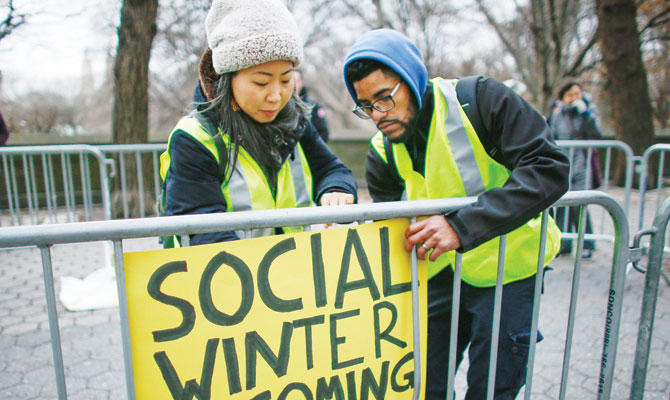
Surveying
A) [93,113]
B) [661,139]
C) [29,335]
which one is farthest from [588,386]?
[93,113]

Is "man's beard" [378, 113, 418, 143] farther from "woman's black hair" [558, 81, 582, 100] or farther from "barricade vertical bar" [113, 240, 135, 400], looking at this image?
Result: "woman's black hair" [558, 81, 582, 100]

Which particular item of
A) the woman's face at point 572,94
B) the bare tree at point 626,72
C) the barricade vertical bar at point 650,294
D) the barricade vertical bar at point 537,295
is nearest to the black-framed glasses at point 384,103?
the barricade vertical bar at point 537,295

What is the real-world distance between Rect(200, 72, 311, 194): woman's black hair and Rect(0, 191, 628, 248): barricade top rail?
0.41 metres

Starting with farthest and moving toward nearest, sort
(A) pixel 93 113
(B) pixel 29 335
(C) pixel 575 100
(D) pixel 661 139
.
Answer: (A) pixel 93 113
(D) pixel 661 139
(C) pixel 575 100
(B) pixel 29 335

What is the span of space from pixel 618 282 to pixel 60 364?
1.91 meters

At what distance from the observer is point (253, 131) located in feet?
5.37

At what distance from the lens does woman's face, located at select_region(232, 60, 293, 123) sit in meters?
1.54

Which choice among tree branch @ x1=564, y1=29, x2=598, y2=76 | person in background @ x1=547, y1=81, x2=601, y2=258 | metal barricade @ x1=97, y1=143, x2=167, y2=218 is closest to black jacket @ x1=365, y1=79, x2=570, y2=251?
metal barricade @ x1=97, y1=143, x2=167, y2=218

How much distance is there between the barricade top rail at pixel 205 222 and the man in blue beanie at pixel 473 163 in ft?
0.21

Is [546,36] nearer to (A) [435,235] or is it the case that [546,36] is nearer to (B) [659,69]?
(B) [659,69]

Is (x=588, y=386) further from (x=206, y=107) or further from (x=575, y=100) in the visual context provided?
(x=575, y=100)

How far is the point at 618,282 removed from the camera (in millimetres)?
1707

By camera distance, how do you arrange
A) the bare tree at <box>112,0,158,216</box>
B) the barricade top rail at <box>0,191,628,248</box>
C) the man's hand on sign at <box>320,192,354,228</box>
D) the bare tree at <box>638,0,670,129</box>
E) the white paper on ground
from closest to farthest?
1. the barricade top rail at <box>0,191,628,248</box>
2. the man's hand on sign at <box>320,192,354,228</box>
3. the white paper on ground
4. the bare tree at <box>112,0,158,216</box>
5. the bare tree at <box>638,0,670,129</box>

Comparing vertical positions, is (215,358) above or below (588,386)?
above
